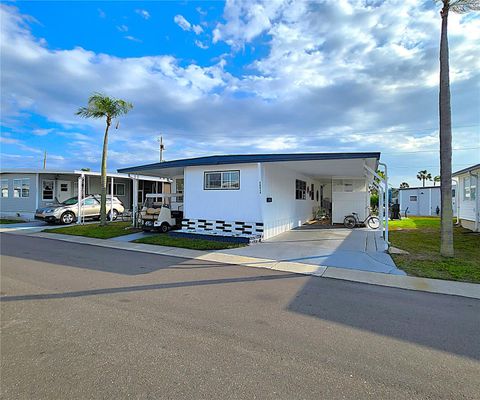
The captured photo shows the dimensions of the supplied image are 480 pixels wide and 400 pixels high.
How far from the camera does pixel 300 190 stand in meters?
17.2

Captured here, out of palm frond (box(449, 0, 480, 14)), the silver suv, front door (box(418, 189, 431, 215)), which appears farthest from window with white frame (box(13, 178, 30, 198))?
front door (box(418, 189, 431, 215))

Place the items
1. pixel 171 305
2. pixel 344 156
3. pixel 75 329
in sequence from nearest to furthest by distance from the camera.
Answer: pixel 75 329 < pixel 171 305 < pixel 344 156

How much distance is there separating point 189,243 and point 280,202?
4886mm

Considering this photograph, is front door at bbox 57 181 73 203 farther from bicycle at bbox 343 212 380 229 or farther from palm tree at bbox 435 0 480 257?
palm tree at bbox 435 0 480 257

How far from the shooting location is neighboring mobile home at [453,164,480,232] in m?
14.0

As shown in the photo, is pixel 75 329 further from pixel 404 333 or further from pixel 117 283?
pixel 404 333

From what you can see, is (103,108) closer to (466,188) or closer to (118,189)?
(118,189)

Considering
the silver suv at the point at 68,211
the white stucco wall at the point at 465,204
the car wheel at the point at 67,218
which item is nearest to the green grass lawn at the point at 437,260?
the white stucco wall at the point at 465,204

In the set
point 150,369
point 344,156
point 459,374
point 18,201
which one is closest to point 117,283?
point 150,369

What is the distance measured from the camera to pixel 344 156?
10180mm

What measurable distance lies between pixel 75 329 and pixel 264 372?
2426 mm

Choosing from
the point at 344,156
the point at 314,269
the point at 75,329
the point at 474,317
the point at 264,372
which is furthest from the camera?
the point at 344,156

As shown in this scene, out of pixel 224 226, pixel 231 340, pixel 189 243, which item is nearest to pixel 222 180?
pixel 224 226

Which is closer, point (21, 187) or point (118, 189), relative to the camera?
point (21, 187)
